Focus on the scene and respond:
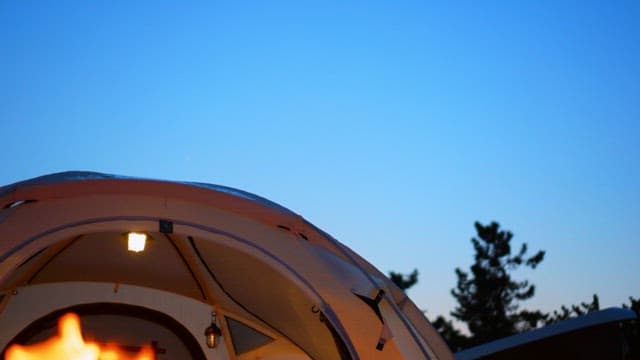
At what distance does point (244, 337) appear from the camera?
625cm

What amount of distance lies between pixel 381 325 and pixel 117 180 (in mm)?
1787

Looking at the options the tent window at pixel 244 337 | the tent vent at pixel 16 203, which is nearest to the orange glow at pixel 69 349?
the tent window at pixel 244 337

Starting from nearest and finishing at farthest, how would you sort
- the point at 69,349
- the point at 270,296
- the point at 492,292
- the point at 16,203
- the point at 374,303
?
the point at 16,203 < the point at 374,303 < the point at 270,296 < the point at 69,349 < the point at 492,292

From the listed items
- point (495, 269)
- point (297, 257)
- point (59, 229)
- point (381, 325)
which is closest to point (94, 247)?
point (59, 229)

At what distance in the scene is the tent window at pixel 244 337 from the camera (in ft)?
20.4

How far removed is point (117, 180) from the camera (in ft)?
14.6

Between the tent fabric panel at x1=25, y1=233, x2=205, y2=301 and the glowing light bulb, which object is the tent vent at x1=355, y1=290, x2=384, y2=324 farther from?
the tent fabric panel at x1=25, y1=233, x2=205, y2=301

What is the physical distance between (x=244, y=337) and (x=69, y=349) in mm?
1377

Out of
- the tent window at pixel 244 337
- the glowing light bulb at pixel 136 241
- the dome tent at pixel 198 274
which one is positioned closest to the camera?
the dome tent at pixel 198 274

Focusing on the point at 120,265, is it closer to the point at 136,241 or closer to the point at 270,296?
the point at 270,296

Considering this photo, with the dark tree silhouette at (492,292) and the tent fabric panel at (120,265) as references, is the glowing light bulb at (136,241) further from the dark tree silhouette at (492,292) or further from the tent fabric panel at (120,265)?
the dark tree silhouette at (492,292)

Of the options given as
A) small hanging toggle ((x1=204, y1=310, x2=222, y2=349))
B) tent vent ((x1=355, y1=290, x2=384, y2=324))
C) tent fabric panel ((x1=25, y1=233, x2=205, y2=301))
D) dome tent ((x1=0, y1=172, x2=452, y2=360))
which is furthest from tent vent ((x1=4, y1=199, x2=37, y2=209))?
small hanging toggle ((x1=204, y1=310, x2=222, y2=349))

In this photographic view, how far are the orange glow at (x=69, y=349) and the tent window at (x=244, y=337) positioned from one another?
68 centimetres

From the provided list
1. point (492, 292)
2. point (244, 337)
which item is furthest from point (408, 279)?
point (244, 337)
